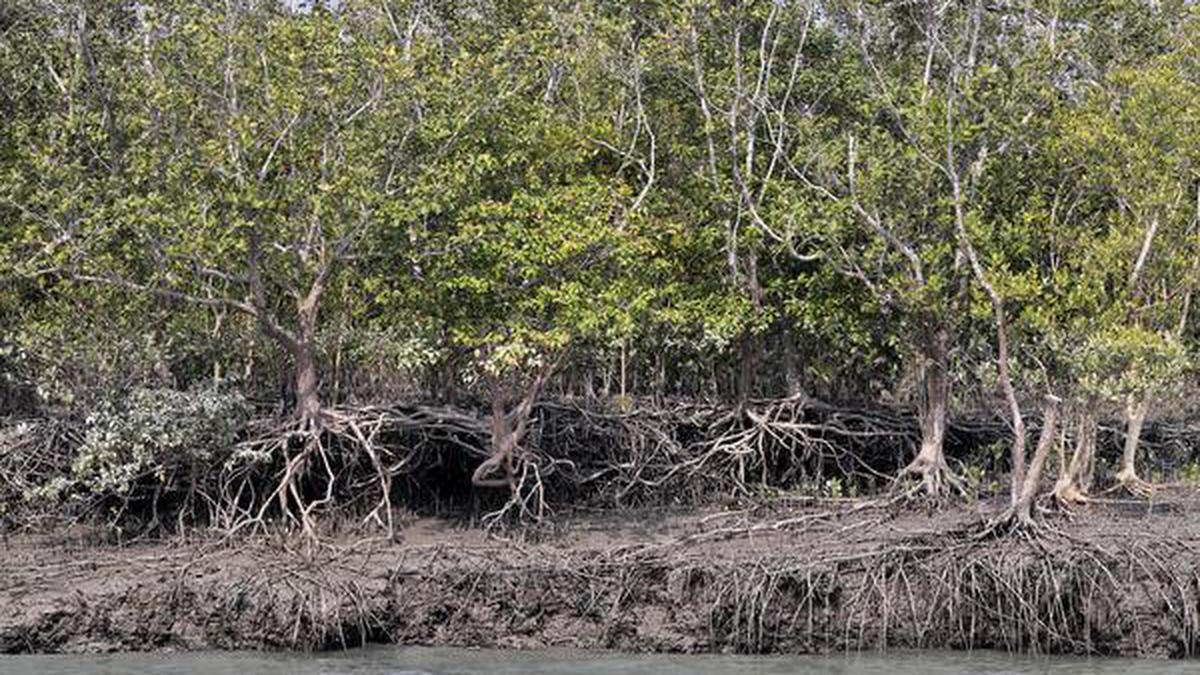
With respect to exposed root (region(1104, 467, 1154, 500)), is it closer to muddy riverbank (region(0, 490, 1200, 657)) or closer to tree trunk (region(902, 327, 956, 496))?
tree trunk (region(902, 327, 956, 496))

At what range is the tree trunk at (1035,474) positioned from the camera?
1725 centimetres

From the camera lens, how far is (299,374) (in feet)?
63.0

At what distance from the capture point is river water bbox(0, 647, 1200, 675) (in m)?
16.0

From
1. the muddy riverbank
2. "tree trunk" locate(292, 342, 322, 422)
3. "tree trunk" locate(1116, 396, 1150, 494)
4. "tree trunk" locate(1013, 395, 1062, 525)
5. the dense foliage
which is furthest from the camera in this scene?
"tree trunk" locate(1116, 396, 1150, 494)

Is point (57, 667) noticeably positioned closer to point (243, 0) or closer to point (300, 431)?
point (300, 431)

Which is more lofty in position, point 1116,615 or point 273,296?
point 273,296

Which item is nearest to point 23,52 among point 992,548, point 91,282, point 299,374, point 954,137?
point 91,282

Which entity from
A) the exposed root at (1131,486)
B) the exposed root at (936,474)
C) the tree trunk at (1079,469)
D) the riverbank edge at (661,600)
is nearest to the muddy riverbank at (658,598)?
the riverbank edge at (661,600)

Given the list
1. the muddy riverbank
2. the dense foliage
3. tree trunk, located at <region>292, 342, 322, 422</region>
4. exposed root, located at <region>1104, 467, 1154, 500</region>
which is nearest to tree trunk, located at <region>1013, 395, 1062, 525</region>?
the dense foliage

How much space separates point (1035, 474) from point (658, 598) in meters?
3.77

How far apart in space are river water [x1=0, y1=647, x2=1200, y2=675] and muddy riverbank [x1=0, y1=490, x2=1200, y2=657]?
24 cm

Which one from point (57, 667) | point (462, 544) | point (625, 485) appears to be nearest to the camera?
point (57, 667)

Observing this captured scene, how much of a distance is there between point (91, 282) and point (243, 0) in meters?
3.37

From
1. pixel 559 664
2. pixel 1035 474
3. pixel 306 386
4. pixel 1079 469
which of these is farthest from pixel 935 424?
pixel 306 386
